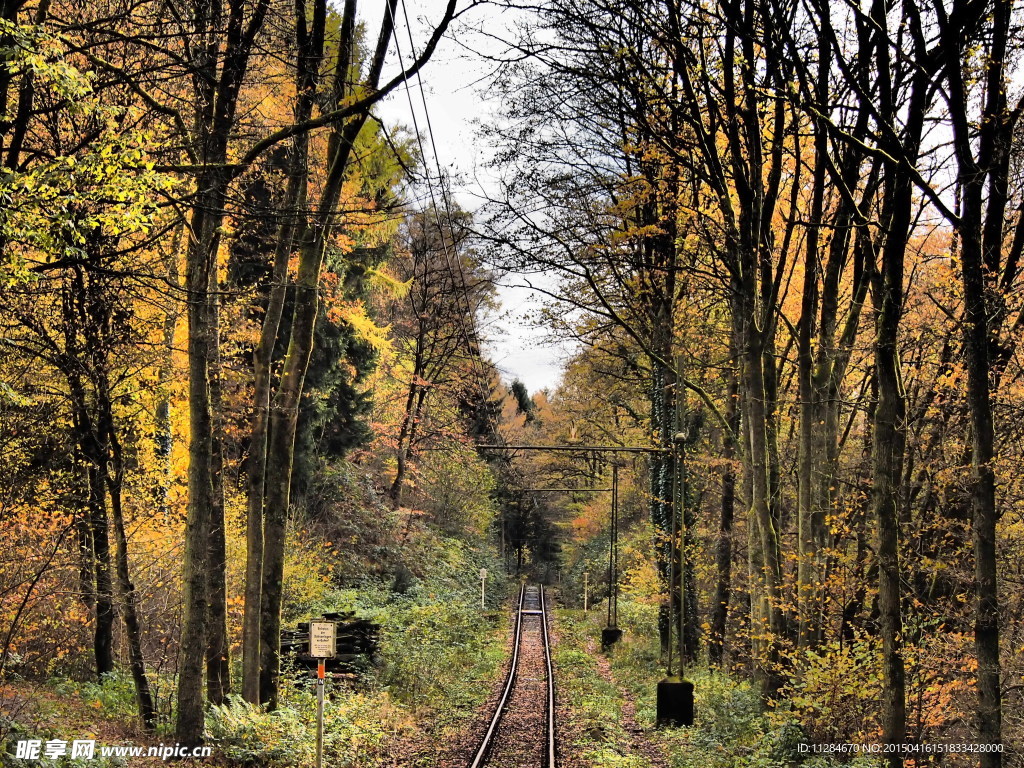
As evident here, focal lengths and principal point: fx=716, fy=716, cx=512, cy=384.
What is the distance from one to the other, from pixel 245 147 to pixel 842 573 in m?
11.4

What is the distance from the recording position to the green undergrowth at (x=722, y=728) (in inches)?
366

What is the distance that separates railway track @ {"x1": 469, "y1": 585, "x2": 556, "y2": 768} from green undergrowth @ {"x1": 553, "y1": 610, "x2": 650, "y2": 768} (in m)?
0.41

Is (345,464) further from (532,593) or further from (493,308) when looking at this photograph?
(532,593)

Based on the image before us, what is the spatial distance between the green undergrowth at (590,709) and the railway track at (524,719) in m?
0.41

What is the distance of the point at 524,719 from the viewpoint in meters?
14.5

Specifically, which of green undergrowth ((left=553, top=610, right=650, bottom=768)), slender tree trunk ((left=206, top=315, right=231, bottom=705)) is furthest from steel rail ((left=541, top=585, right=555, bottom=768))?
slender tree trunk ((left=206, top=315, right=231, bottom=705))

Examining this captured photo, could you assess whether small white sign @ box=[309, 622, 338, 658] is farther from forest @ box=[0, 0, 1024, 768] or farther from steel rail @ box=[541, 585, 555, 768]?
steel rail @ box=[541, 585, 555, 768]

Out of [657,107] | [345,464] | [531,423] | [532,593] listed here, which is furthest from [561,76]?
[531,423]

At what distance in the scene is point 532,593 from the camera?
50.1 meters

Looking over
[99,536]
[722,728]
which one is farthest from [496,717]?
[99,536]

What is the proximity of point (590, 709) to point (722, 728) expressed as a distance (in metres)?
4.18

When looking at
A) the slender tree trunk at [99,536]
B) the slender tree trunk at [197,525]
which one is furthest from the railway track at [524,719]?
the slender tree trunk at [99,536]

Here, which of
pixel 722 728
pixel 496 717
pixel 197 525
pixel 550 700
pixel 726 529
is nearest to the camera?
pixel 197 525

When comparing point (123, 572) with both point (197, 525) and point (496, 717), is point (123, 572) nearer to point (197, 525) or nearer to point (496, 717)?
point (197, 525)
